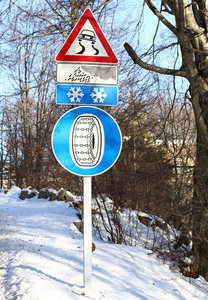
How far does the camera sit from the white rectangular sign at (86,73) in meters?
3.30

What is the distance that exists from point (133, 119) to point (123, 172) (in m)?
3.07

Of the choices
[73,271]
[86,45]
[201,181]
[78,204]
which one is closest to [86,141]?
[86,45]

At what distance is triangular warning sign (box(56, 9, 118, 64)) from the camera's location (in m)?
3.29

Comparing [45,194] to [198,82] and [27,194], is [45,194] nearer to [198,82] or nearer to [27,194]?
[27,194]

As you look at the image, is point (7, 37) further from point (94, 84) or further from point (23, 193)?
point (23, 193)

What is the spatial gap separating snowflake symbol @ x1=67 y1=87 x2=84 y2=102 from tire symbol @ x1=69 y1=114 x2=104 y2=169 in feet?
0.54

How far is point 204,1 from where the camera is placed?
19.0ft

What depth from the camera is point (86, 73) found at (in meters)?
3.33

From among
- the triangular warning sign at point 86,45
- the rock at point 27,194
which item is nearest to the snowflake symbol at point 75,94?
the triangular warning sign at point 86,45

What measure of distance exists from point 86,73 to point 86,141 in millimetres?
645

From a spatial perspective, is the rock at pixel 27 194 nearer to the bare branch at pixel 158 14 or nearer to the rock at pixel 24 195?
the rock at pixel 24 195

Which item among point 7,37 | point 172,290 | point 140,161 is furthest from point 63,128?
point 140,161

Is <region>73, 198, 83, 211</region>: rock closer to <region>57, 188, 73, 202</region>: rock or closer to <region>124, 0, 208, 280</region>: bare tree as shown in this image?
<region>57, 188, 73, 202</region>: rock

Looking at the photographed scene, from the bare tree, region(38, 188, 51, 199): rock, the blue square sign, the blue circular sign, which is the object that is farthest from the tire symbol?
region(38, 188, 51, 199): rock
